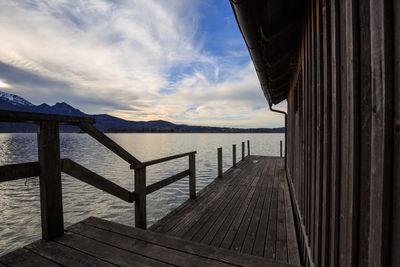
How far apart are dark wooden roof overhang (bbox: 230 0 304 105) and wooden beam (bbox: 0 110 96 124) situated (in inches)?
69.0

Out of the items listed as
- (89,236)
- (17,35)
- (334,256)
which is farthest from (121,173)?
(334,256)

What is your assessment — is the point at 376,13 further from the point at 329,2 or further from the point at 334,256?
the point at 334,256

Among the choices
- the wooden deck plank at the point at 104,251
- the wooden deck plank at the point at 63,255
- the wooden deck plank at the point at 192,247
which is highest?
the wooden deck plank at the point at 63,255

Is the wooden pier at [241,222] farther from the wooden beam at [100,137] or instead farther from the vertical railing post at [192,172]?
the wooden beam at [100,137]

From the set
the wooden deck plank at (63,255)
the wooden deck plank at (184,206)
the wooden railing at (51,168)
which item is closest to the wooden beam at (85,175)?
the wooden railing at (51,168)

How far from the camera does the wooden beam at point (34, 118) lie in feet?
4.95

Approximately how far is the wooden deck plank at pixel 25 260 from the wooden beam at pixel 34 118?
45.2 inches

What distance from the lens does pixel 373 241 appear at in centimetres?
64

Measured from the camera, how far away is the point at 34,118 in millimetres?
1752

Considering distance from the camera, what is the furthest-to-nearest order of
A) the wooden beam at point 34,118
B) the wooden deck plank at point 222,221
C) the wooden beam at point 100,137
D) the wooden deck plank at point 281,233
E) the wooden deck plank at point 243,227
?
the wooden deck plank at point 222,221, the wooden deck plank at point 243,227, the wooden deck plank at point 281,233, the wooden beam at point 100,137, the wooden beam at point 34,118

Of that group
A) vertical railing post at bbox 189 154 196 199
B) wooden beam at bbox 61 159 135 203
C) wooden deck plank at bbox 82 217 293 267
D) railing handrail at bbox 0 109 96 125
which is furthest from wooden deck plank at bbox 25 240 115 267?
vertical railing post at bbox 189 154 196 199

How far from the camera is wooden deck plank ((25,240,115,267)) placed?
1692 mm

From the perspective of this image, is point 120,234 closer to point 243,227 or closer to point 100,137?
point 100,137

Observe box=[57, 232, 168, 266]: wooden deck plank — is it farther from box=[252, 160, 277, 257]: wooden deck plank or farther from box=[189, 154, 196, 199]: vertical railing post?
box=[189, 154, 196, 199]: vertical railing post
